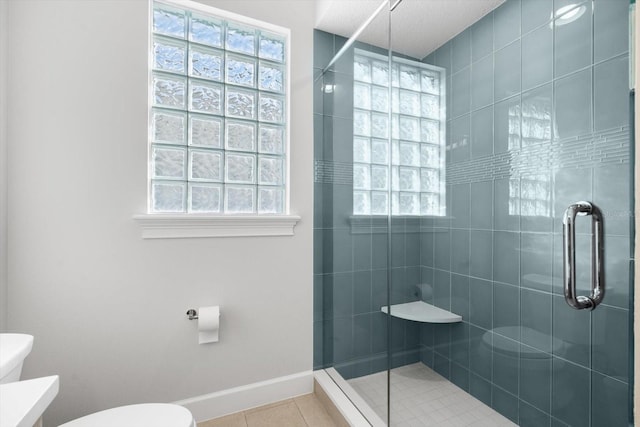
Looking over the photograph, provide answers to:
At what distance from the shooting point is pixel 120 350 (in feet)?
4.88

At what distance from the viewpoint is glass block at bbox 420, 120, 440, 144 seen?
128cm

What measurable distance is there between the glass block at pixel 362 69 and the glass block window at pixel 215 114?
467 mm

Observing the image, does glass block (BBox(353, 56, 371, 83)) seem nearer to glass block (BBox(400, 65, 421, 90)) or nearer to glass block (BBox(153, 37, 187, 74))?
glass block (BBox(400, 65, 421, 90))

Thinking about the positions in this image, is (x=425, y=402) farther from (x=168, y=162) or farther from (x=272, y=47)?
(x=272, y=47)

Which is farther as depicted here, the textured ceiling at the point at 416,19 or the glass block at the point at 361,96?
the glass block at the point at 361,96

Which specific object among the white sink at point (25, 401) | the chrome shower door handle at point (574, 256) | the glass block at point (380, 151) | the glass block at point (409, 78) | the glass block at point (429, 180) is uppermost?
the glass block at point (409, 78)

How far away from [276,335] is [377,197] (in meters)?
1.03

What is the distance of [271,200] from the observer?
1848mm

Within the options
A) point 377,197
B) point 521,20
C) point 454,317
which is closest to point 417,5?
point 521,20

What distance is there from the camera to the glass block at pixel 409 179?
4.43 feet

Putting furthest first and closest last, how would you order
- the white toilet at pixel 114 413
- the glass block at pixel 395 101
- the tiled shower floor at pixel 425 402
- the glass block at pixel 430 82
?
the glass block at pixel 395 101 → the glass block at pixel 430 82 → the tiled shower floor at pixel 425 402 → the white toilet at pixel 114 413

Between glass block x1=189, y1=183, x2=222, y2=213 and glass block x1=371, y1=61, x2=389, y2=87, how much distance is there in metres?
1.03

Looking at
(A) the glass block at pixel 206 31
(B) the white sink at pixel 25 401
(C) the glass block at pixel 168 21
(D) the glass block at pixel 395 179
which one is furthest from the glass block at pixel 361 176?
(B) the white sink at pixel 25 401

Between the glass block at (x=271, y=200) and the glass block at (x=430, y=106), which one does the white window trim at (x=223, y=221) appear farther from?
the glass block at (x=430, y=106)
